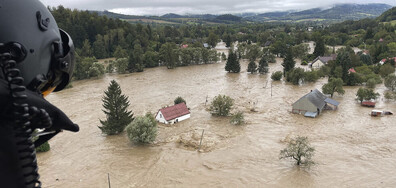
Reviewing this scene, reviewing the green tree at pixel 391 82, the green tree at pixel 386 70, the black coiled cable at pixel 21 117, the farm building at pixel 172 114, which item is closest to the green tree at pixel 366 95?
the green tree at pixel 391 82

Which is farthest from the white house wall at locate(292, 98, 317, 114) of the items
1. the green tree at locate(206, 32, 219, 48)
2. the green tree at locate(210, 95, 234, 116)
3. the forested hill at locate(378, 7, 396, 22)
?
the forested hill at locate(378, 7, 396, 22)

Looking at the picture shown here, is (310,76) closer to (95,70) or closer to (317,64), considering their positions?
(317,64)

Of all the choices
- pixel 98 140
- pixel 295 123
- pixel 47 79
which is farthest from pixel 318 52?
pixel 47 79

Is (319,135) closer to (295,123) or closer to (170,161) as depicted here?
(295,123)

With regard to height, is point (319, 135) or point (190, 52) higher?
point (190, 52)

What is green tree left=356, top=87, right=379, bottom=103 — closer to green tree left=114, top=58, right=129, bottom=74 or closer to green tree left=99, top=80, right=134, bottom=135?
green tree left=99, top=80, right=134, bottom=135
